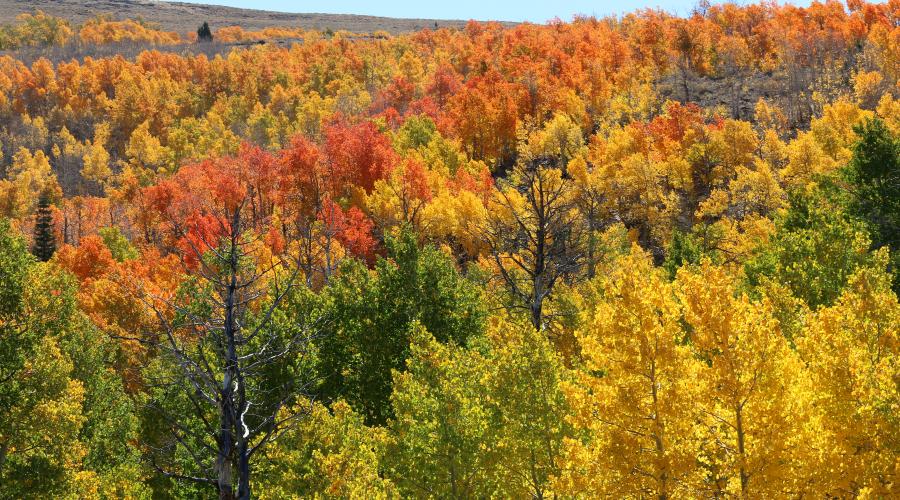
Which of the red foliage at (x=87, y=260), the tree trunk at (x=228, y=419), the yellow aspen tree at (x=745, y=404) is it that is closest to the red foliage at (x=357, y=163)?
the red foliage at (x=87, y=260)

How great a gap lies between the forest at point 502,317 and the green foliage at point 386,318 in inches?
4.2

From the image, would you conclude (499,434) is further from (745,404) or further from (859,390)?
(859,390)

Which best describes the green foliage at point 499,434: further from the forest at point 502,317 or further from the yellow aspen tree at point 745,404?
the yellow aspen tree at point 745,404

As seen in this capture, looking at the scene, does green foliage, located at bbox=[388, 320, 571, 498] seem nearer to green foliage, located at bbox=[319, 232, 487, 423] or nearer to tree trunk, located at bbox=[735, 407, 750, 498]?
tree trunk, located at bbox=[735, 407, 750, 498]

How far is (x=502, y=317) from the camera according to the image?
27406mm

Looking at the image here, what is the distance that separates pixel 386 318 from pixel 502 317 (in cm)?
447

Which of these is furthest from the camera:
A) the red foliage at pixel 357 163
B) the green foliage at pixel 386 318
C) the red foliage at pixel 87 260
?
the red foliage at pixel 357 163

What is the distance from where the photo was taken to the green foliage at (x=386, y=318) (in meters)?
25.4

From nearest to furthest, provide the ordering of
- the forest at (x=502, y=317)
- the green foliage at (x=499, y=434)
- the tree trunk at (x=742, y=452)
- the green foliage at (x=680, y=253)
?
1. the tree trunk at (x=742, y=452)
2. the forest at (x=502, y=317)
3. the green foliage at (x=499, y=434)
4. the green foliage at (x=680, y=253)

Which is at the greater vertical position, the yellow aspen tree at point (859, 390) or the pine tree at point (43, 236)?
the yellow aspen tree at point (859, 390)

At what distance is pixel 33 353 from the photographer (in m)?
21.4

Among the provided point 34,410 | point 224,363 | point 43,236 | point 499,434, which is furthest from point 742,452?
point 43,236

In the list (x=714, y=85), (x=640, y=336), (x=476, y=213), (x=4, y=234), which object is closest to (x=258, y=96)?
(x=714, y=85)

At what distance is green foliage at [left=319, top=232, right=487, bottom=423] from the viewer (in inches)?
998
